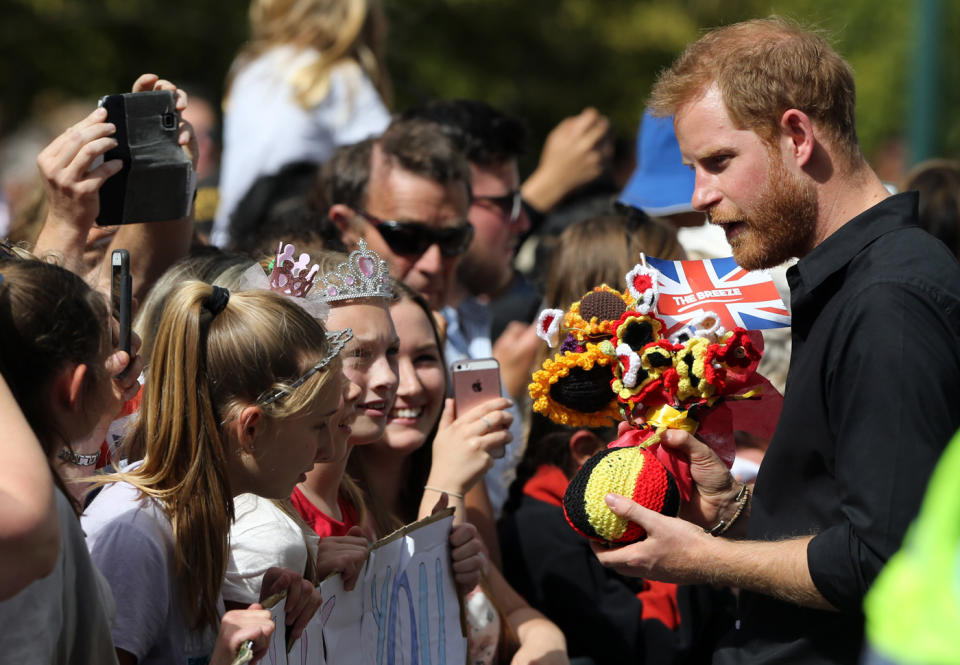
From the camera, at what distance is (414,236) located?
4434mm

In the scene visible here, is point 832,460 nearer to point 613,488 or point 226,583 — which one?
point 613,488

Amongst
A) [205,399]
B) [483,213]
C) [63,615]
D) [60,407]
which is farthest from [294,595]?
[483,213]

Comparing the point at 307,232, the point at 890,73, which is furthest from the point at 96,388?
the point at 890,73

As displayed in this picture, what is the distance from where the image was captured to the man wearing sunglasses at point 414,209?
444 centimetres

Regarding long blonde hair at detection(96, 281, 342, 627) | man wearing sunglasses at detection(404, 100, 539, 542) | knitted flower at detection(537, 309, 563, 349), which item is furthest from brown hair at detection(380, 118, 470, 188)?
long blonde hair at detection(96, 281, 342, 627)

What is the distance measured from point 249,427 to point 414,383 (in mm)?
1033

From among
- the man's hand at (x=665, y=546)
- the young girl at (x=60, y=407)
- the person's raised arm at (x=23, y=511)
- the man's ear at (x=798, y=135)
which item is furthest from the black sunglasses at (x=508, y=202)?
the person's raised arm at (x=23, y=511)

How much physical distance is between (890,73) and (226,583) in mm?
15771

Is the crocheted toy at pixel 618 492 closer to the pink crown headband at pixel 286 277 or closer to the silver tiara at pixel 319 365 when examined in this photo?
the silver tiara at pixel 319 365

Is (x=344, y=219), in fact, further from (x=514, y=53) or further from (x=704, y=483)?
(x=514, y=53)

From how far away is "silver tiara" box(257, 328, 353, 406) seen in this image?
271 centimetres

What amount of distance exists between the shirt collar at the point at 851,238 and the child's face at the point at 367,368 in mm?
1278

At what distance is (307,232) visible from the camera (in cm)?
421

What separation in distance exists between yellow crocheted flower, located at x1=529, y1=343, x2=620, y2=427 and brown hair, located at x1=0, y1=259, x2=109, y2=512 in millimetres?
1098
